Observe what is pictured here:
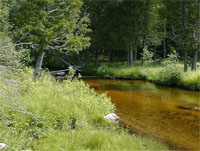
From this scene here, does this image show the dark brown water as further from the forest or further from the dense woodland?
the dense woodland

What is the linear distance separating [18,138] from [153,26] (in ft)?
91.3

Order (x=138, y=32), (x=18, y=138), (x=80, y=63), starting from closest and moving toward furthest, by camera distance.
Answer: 1. (x=18, y=138)
2. (x=138, y=32)
3. (x=80, y=63)

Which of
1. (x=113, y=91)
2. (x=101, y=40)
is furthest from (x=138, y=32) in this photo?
(x=113, y=91)

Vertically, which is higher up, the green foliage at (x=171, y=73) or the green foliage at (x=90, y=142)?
the green foliage at (x=171, y=73)

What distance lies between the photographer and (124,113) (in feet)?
39.5

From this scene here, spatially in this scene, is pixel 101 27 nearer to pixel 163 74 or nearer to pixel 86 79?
pixel 86 79

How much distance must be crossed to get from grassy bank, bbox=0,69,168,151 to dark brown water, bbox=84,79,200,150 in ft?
4.62

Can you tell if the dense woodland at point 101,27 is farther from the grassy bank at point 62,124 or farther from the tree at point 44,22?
the grassy bank at point 62,124

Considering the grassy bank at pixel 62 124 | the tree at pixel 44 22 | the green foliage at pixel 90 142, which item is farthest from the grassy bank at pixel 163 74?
the green foliage at pixel 90 142

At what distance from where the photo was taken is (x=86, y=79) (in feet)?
84.4

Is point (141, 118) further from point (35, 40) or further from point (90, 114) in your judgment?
point (35, 40)

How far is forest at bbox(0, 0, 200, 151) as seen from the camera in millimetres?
6941

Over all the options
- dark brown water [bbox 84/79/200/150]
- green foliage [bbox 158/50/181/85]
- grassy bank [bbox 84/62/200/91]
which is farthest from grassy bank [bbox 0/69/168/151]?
green foliage [bbox 158/50/181/85]

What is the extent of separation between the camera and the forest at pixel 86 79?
694 cm
